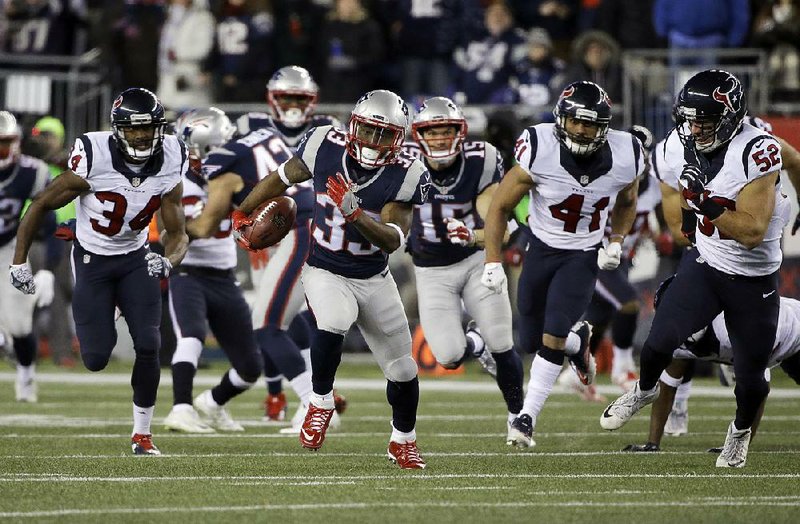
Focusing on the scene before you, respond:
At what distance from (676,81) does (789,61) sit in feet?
3.53

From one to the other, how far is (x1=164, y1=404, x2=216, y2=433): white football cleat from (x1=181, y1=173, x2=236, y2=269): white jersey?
30.1 inches

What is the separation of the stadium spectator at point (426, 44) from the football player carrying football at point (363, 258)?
720 centimetres

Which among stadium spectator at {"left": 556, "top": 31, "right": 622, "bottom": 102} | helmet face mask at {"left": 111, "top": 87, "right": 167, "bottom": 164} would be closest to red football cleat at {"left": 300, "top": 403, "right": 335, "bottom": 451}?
helmet face mask at {"left": 111, "top": 87, "right": 167, "bottom": 164}

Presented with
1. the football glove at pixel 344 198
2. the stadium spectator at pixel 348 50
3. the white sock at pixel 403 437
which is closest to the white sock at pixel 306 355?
the white sock at pixel 403 437

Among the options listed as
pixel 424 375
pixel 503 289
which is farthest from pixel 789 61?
pixel 503 289

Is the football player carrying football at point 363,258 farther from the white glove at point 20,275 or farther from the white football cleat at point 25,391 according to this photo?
the white football cleat at point 25,391

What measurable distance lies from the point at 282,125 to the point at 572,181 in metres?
2.05

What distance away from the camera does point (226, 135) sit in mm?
8492

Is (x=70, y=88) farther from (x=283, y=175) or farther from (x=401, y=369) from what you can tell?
(x=401, y=369)

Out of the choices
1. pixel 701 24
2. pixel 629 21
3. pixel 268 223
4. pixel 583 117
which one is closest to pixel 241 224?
pixel 268 223

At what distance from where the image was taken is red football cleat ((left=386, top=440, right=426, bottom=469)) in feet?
20.5

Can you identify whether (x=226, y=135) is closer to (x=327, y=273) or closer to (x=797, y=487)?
(x=327, y=273)

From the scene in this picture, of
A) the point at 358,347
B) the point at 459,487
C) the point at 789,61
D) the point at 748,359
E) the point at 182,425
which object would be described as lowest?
the point at 358,347

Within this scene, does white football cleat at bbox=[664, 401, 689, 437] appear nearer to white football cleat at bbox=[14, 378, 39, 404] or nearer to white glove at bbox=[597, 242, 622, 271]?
white glove at bbox=[597, 242, 622, 271]
